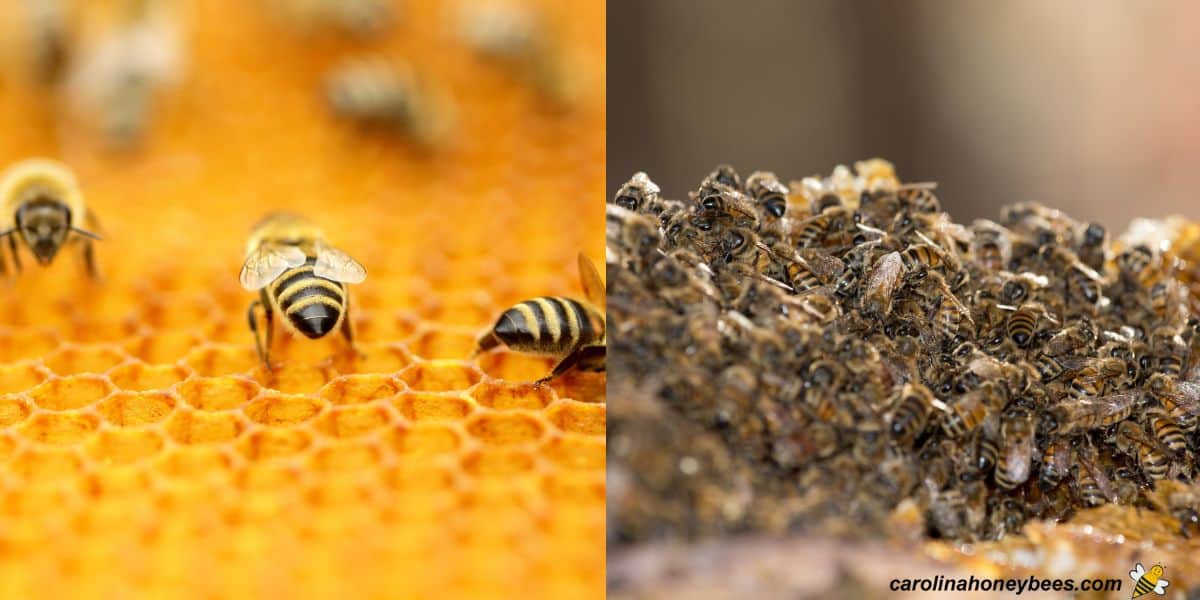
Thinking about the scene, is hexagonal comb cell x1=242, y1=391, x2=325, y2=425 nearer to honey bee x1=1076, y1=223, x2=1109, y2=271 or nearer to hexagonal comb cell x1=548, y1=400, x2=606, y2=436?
hexagonal comb cell x1=548, y1=400, x2=606, y2=436

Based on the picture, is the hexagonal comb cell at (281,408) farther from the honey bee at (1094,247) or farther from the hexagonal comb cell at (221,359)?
the honey bee at (1094,247)

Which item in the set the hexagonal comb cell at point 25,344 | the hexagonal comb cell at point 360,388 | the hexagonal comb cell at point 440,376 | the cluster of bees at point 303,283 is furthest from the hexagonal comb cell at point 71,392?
the hexagonal comb cell at point 440,376

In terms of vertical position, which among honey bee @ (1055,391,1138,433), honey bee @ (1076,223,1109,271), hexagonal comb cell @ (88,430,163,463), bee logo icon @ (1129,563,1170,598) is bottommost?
bee logo icon @ (1129,563,1170,598)

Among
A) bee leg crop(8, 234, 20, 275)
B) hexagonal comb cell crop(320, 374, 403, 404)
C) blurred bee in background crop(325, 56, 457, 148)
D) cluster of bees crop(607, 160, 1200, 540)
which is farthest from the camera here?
blurred bee in background crop(325, 56, 457, 148)

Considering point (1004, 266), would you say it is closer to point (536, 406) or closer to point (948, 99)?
point (536, 406)

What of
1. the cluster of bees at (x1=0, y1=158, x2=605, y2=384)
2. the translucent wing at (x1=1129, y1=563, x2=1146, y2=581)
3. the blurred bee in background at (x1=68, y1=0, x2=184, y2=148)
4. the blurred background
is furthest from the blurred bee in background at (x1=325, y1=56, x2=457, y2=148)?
the translucent wing at (x1=1129, y1=563, x2=1146, y2=581)

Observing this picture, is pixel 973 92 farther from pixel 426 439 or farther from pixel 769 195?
pixel 426 439
